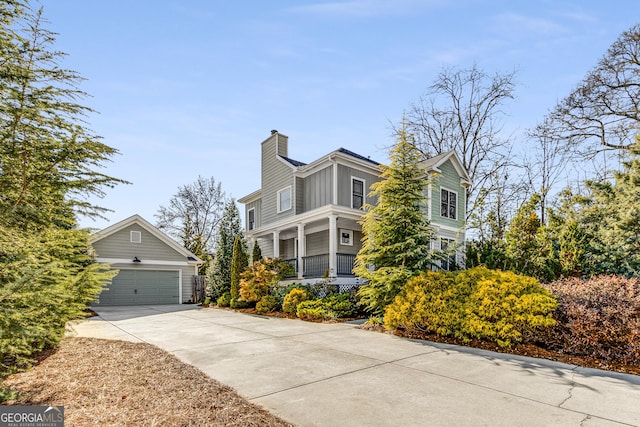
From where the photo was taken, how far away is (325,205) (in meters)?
15.1

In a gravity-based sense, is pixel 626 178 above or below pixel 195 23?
below

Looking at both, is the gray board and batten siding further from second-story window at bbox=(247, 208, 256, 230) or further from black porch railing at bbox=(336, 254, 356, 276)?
black porch railing at bbox=(336, 254, 356, 276)

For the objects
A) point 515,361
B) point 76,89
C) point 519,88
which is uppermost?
point 519,88

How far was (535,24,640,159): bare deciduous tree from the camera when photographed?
17094 millimetres

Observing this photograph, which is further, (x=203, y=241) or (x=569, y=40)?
(x=203, y=241)

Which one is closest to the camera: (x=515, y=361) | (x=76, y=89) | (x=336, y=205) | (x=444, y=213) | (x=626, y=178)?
(x=76, y=89)

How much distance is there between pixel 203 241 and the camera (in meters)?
31.3

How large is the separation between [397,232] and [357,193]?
7.18m

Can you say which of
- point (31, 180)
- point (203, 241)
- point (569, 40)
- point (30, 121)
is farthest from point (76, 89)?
point (203, 241)

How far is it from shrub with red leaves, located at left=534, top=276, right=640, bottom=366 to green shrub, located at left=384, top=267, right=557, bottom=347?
279 millimetres

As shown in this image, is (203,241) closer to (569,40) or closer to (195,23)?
(195,23)

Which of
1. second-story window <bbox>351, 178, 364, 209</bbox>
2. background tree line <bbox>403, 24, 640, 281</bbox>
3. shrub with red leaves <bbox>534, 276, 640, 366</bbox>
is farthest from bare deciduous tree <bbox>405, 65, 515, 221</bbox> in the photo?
shrub with red leaves <bbox>534, 276, 640, 366</bbox>

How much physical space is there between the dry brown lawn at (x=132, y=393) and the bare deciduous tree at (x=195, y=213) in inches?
1046

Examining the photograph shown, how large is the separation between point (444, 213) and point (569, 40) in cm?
922
